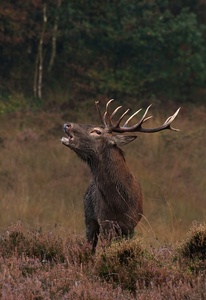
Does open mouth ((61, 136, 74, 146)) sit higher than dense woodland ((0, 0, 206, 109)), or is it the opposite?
dense woodland ((0, 0, 206, 109))

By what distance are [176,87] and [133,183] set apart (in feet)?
57.8

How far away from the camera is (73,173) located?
61.9ft

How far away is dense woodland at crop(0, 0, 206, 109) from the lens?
86.4 ft

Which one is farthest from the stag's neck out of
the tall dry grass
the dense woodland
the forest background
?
the dense woodland

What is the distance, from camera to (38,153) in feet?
65.8

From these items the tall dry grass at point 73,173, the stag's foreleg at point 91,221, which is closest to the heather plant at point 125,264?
the stag's foreleg at point 91,221

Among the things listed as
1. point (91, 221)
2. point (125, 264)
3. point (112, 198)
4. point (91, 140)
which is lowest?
point (125, 264)

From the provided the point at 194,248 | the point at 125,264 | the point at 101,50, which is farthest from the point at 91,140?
the point at 101,50

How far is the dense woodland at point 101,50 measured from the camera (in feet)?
86.4

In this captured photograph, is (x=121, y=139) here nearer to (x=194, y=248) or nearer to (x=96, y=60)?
(x=194, y=248)

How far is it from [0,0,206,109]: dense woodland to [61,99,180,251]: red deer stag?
16.2m

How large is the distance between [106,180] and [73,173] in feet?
30.4

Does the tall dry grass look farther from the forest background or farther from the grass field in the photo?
the forest background

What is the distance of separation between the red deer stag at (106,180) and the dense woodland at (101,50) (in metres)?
16.2
